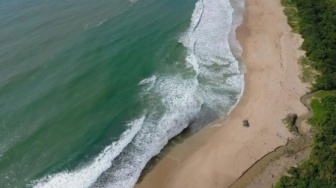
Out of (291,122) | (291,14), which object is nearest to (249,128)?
(291,122)

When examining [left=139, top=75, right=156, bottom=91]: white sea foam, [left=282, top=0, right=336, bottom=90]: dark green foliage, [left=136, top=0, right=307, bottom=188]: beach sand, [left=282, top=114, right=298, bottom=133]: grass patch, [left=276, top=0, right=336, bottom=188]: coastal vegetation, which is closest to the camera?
[left=276, top=0, right=336, bottom=188]: coastal vegetation

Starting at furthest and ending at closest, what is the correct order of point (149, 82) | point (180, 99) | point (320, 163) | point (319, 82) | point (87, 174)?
point (149, 82), point (319, 82), point (180, 99), point (87, 174), point (320, 163)

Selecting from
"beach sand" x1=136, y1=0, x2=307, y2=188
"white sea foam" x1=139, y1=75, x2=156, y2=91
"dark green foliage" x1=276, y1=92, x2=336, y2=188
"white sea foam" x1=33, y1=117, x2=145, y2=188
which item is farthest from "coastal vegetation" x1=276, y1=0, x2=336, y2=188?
"white sea foam" x1=139, y1=75, x2=156, y2=91

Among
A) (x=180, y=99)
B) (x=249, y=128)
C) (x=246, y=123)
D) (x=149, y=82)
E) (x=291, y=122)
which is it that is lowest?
(x=291, y=122)

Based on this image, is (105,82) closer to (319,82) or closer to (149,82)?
(149,82)

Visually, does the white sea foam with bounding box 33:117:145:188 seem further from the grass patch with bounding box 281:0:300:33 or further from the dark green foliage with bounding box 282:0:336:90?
the grass patch with bounding box 281:0:300:33
